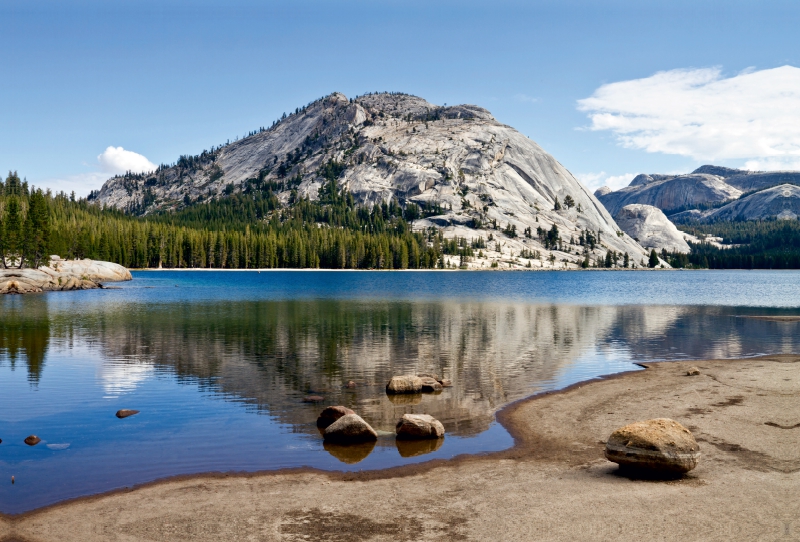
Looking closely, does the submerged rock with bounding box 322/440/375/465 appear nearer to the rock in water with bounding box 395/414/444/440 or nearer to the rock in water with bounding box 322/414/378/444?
the rock in water with bounding box 322/414/378/444

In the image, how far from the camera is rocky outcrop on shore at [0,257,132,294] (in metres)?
125

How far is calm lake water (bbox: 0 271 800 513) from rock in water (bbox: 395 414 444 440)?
1.84 ft

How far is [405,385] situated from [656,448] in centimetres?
1756

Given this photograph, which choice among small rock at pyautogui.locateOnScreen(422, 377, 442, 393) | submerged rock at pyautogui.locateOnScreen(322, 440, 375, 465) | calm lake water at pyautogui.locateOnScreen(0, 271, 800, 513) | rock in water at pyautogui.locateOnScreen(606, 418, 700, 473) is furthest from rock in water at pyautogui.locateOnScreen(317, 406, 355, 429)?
rock in water at pyautogui.locateOnScreen(606, 418, 700, 473)

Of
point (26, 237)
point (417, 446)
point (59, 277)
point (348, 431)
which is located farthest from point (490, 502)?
point (26, 237)

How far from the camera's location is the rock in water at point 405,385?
1403 inches

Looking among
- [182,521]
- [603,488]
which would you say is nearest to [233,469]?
[182,521]

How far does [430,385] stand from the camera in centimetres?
3678

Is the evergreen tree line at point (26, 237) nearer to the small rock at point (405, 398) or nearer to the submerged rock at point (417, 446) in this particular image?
the small rock at point (405, 398)

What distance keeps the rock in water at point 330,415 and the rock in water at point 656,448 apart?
12573 millimetres

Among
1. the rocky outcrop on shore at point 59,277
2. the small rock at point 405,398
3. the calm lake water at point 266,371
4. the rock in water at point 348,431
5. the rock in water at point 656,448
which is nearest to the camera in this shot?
the rock in water at point 656,448

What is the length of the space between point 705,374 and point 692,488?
960 inches

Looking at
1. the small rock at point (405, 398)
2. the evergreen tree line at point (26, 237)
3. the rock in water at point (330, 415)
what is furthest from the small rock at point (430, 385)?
the evergreen tree line at point (26, 237)

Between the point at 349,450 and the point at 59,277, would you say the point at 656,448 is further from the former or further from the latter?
the point at 59,277
